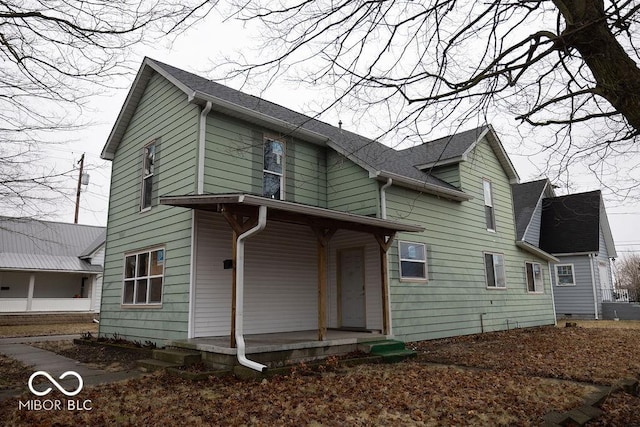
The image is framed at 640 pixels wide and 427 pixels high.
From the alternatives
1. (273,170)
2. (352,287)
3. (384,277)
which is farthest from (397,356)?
(273,170)

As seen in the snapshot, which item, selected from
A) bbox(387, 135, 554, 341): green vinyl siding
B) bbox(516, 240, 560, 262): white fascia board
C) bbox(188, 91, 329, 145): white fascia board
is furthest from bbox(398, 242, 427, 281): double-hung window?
Answer: bbox(516, 240, 560, 262): white fascia board

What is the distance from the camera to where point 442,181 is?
14367 mm

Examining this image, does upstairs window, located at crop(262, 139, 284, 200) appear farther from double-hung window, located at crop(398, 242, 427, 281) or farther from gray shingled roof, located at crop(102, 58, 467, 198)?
double-hung window, located at crop(398, 242, 427, 281)

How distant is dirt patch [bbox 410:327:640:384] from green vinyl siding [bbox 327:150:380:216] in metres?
3.62

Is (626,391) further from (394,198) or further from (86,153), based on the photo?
(86,153)

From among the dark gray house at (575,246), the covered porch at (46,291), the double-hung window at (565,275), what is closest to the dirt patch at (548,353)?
the dark gray house at (575,246)

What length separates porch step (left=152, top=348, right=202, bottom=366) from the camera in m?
7.74

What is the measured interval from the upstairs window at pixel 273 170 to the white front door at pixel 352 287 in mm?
2406

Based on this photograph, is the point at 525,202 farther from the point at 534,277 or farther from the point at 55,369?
the point at 55,369

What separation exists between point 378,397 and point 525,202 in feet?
69.9

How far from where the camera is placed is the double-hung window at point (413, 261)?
37.8ft

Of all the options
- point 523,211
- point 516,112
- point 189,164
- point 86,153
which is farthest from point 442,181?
point 86,153

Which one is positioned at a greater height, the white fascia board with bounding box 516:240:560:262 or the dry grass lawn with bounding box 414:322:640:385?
the white fascia board with bounding box 516:240:560:262

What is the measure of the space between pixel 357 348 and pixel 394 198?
4.06m
